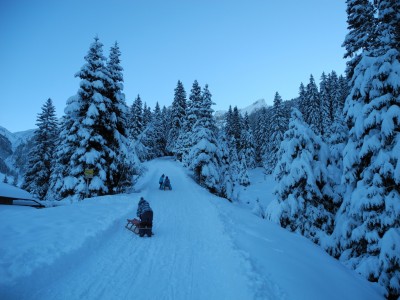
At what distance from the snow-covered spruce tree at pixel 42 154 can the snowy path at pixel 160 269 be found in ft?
78.3

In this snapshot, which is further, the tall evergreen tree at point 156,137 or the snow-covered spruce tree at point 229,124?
the tall evergreen tree at point 156,137

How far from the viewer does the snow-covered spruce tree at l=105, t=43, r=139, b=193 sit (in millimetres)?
20578

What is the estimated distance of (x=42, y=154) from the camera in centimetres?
3161

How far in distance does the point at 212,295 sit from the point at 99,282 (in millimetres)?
3007

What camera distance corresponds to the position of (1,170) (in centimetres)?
14425

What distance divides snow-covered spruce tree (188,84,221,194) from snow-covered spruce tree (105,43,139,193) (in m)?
8.84

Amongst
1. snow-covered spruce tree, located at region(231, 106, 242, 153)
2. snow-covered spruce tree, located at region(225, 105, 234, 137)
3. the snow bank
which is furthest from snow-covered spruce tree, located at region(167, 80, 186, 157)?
the snow bank

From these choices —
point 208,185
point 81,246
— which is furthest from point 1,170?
point 81,246

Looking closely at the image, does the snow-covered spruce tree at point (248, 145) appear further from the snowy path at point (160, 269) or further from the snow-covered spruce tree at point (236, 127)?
the snowy path at point (160, 269)

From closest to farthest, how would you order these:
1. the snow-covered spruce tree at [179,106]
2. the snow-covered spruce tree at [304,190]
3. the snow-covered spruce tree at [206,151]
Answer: the snow-covered spruce tree at [304,190] → the snow-covered spruce tree at [206,151] → the snow-covered spruce tree at [179,106]

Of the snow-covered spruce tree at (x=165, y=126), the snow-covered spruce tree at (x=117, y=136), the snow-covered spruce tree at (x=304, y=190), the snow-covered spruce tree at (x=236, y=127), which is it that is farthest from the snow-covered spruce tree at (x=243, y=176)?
the snow-covered spruce tree at (x=304, y=190)

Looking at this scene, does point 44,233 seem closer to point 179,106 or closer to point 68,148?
point 68,148

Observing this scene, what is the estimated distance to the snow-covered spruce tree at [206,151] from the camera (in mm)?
29266

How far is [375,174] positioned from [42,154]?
34.4 metres
